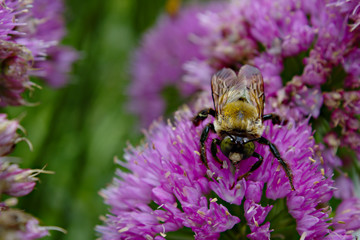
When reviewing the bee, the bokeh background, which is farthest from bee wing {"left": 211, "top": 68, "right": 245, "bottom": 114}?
the bokeh background

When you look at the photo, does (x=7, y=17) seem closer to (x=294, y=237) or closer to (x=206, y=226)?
(x=206, y=226)

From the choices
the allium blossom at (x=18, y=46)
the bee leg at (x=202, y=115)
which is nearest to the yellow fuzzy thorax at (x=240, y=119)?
the bee leg at (x=202, y=115)

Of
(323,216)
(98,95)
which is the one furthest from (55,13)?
(323,216)

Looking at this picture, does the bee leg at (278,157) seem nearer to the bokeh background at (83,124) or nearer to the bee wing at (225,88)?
the bee wing at (225,88)

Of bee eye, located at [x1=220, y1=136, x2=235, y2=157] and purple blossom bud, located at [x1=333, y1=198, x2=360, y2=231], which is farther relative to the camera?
purple blossom bud, located at [x1=333, y1=198, x2=360, y2=231]

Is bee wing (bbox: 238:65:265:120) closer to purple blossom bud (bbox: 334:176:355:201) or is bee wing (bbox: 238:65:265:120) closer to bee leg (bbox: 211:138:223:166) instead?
bee leg (bbox: 211:138:223:166)

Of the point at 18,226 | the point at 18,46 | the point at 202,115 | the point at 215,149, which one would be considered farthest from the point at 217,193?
the point at 18,46

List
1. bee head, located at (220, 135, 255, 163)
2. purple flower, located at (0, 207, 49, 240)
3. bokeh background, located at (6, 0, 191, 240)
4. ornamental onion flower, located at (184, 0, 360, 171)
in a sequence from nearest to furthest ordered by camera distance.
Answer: purple flower, located at (0, 207, 49, 240), bee head, located at (220, 135, 255, 163), ornamental onion flower, located at (184, 0, 360, 171), bokeh background, located at (6, 0, 191, 240)
